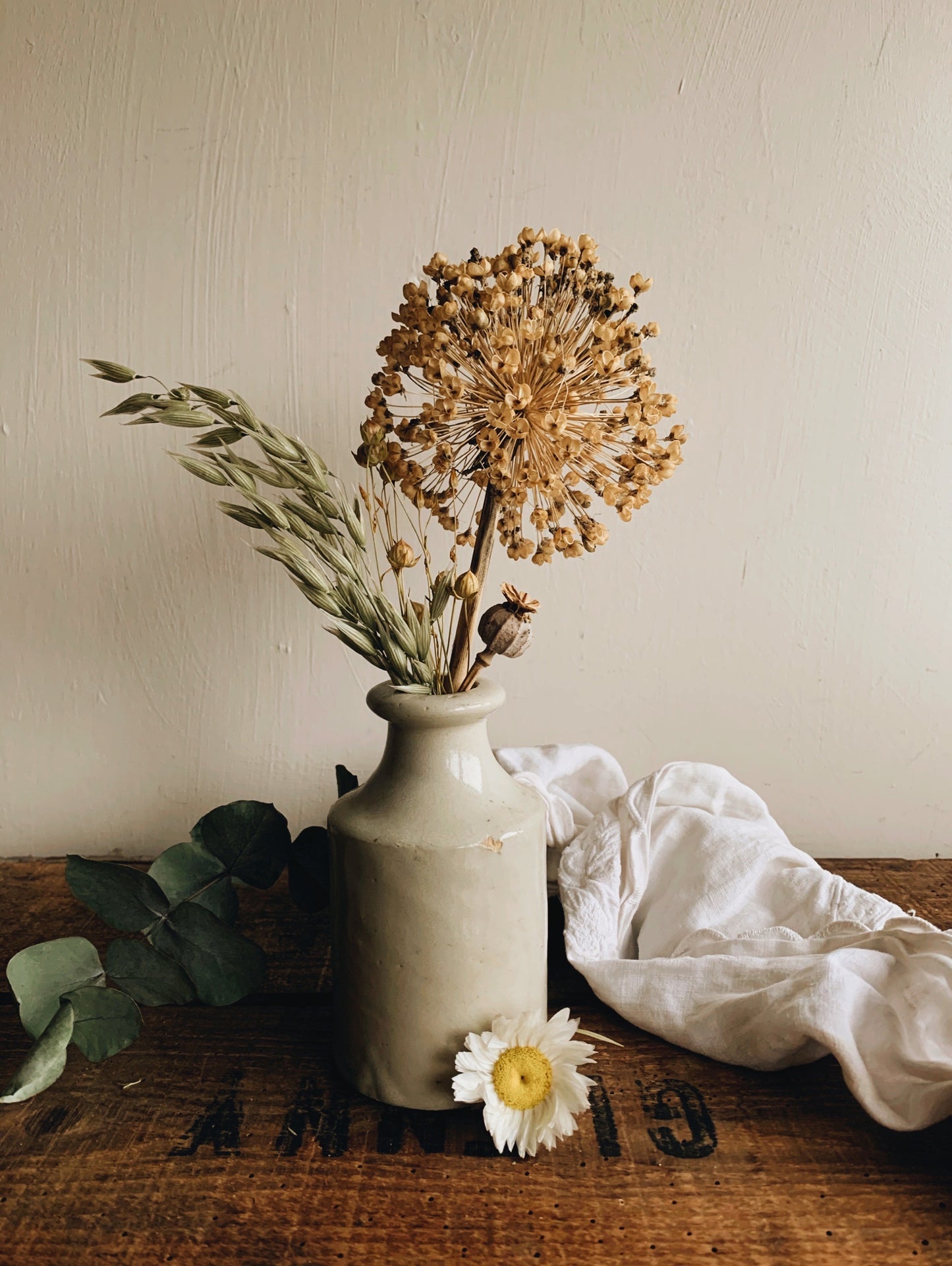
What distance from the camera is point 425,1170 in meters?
0.53

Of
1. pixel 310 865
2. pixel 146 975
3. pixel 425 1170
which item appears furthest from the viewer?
pixel 310 865

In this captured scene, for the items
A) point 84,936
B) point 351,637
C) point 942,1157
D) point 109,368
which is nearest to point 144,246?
point 109,368

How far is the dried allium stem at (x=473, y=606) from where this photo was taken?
62 centimetres

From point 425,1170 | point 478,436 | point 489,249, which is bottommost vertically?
point 425,1170

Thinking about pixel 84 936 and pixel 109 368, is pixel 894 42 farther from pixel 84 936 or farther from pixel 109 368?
pixel 84 936

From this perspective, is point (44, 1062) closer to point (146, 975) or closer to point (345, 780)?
point (146, 975)

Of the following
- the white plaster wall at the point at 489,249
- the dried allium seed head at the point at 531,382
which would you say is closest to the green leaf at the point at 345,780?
the white plaster wall at the point at 489,249

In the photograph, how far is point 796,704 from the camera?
937 mm

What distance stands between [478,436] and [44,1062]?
1.51ft

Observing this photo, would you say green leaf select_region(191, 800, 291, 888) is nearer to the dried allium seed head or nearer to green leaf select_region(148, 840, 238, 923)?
green leaf select_region(148, 840, 238, 923)

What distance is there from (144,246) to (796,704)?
746mm

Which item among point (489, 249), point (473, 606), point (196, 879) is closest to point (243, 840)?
point (196, 879)

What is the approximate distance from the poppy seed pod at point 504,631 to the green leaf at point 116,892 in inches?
11.7

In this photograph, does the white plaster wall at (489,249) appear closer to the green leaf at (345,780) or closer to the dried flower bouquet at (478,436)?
the green leaf at (345,780)
